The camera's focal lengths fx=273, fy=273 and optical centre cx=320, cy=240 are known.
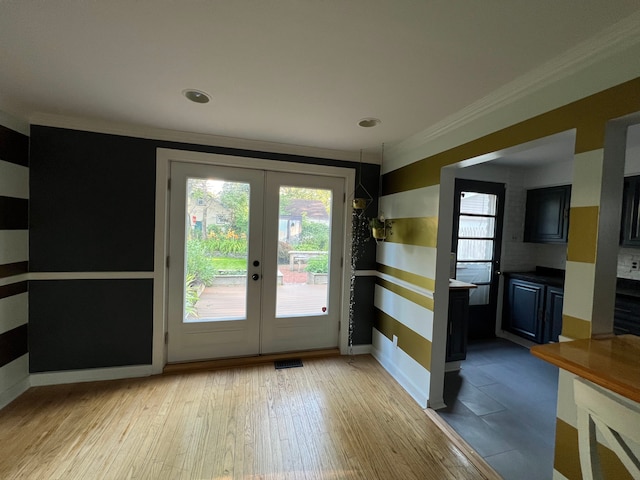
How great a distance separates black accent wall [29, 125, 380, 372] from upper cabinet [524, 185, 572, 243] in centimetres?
438

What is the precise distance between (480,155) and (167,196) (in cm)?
267

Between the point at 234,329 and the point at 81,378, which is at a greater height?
the point at 234,329

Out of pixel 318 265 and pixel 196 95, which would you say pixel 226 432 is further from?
pixel 196 95

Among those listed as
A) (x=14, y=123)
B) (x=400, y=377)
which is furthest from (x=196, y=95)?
(x=400, y=377)

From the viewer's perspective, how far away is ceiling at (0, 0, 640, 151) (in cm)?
110

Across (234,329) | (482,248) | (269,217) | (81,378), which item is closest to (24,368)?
(81,378)

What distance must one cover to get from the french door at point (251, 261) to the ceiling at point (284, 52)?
33.6 inches

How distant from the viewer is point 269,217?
9.57 feet

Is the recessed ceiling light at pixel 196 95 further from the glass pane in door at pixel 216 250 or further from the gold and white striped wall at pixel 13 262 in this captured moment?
the gold and white striped wall at pixel 13 262

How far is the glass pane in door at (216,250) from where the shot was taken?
8.99ft

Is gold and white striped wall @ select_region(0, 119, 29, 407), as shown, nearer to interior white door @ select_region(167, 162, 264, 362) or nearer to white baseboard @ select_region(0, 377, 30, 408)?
white baseboard @ select_region(0, 377, 30, 408)

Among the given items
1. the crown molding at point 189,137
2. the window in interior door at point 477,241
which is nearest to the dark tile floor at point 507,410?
the window in interior door at point 477,241

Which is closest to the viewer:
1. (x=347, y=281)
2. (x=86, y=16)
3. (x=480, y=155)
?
(x=86, y=16)

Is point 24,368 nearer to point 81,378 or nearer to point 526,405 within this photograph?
point 81,378
